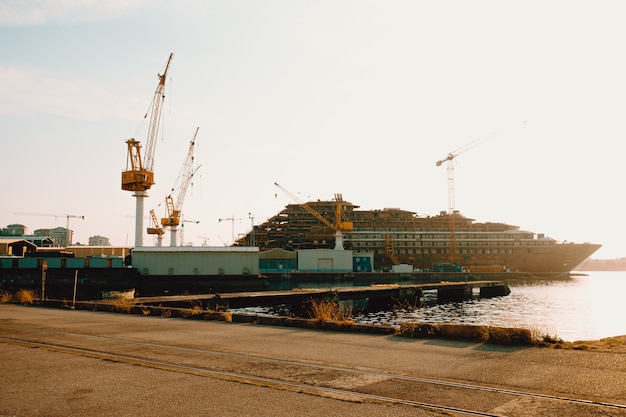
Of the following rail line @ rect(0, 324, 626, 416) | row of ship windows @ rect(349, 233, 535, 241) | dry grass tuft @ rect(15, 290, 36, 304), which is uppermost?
row of ship windows @ rect(349, 233, 535, 241)

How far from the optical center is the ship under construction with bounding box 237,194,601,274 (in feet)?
478

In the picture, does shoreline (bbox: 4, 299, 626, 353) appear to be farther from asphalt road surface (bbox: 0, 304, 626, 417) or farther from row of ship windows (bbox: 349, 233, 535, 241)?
row of ship windows (bbox: 349, 233, 535, 241)

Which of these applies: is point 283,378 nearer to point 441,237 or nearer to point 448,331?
point 448,331

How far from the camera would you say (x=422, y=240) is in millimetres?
154250

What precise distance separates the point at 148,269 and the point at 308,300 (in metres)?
41.9

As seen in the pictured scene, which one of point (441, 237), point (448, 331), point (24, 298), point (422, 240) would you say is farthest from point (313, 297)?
point (441, 237)

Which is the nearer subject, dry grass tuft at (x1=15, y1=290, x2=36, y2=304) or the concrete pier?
dry grass tuft at (x1=15, y1=290, x2=36, y2=304)

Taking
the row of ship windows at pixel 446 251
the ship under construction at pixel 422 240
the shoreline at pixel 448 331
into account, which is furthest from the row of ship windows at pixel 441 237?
the shoreline at pixel 448 331

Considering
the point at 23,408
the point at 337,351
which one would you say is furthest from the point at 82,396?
the point at 337,351

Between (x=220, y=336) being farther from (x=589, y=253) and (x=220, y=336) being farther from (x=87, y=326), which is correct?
(x=589, y=253)

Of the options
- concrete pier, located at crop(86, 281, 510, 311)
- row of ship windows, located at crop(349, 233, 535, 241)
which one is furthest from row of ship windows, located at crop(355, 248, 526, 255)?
concrete pier, located at crop(86, 281, 510, 311)

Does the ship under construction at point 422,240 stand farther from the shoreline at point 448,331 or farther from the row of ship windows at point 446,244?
the shoreline at point 448,331

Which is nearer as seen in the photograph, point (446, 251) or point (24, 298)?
point (24, 298)

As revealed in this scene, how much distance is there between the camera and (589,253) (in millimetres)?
148375
